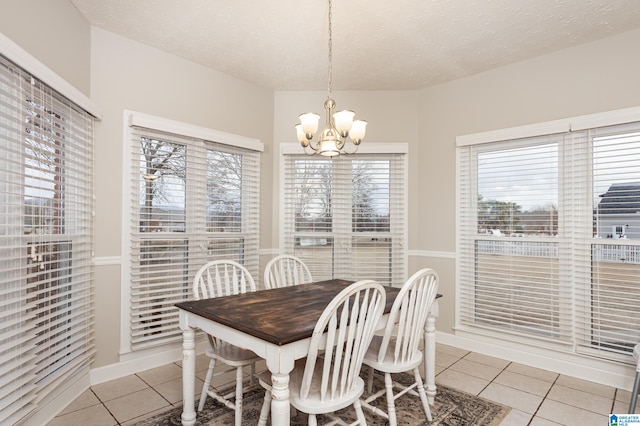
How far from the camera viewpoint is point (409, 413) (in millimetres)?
2318

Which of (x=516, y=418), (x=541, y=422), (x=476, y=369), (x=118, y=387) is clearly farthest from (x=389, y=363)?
(x=118, y=387)

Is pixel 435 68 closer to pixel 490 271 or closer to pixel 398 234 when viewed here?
pixel 398 234

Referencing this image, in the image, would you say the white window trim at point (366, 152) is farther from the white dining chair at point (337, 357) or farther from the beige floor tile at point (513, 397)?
the white dining chair at point (337, 357)

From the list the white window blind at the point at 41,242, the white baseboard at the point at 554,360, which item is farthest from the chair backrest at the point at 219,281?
the white baseboard at the point at 554,360

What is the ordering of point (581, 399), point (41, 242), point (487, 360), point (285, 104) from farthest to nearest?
point (285, 104) < point (487, 360) < point (581, 399) < point (41, 242)

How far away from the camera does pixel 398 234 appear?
4016 mm

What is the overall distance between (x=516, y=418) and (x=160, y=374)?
8.71 feet

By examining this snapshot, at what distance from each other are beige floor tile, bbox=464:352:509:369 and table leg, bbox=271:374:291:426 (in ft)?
7.88

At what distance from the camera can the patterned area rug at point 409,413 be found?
2.21m

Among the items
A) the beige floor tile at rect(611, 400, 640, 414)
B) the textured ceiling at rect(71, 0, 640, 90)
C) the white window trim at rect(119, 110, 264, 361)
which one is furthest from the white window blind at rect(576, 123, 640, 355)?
the white window trim at rect(119, 110, 264, 361)

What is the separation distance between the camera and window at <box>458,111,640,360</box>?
281cm

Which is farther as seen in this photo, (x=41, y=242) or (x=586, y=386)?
(x=586, y=386)

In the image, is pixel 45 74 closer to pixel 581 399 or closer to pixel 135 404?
pixel 135 404

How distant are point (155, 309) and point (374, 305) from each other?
2148 millimetres
